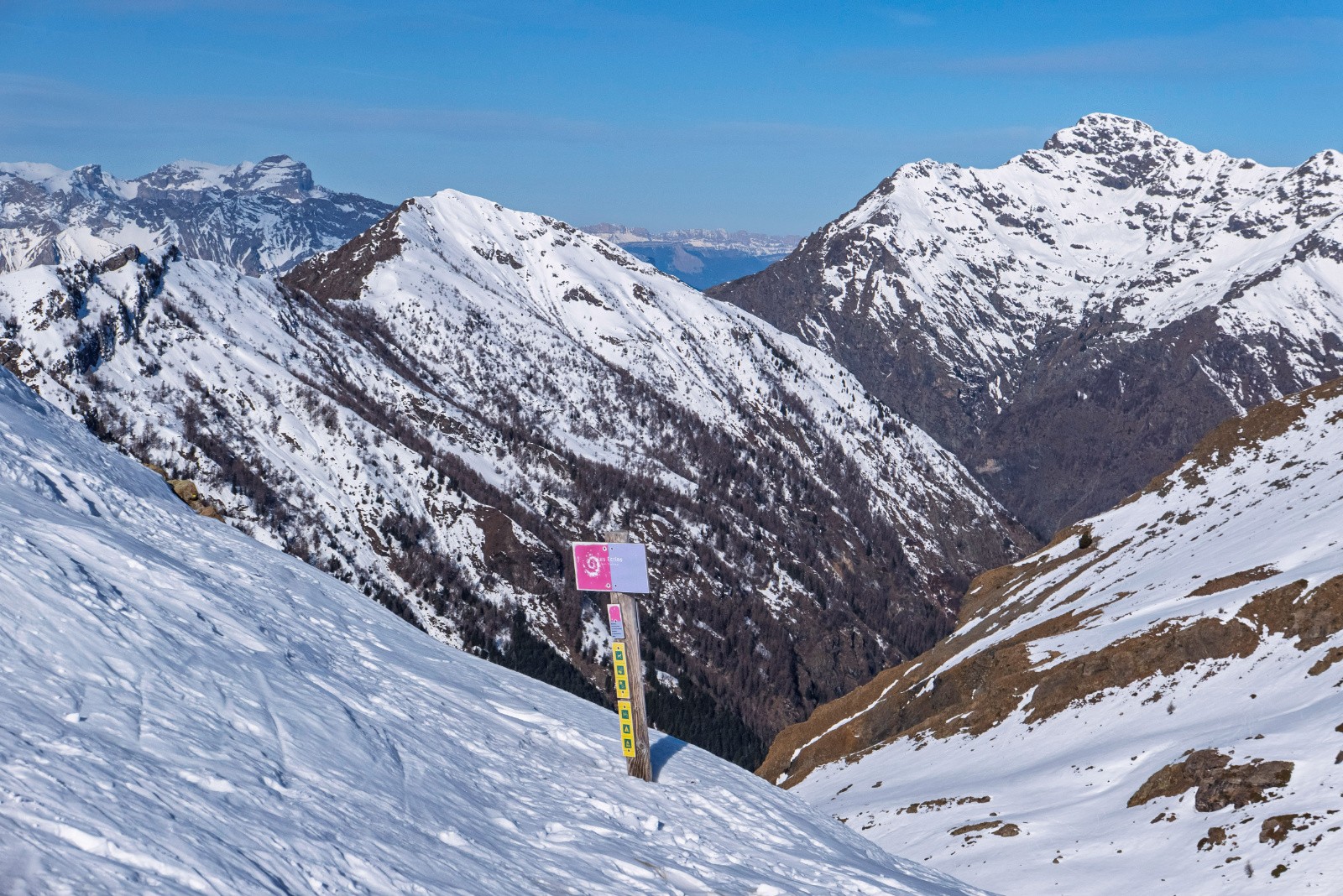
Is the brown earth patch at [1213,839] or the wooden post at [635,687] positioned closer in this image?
the wooden post at [635,687]

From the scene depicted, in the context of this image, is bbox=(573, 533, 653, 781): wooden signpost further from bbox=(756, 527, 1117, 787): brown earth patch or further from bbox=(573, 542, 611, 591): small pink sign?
bbox=(756, 527, 1117, 787): brown earth patch

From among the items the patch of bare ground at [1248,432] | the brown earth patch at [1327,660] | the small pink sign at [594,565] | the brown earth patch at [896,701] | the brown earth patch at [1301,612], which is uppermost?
the patch of bare ground at [1248,432]

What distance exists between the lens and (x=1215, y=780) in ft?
110

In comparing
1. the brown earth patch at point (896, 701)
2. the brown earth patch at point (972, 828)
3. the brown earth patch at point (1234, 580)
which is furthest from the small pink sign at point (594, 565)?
the brown earth patch at point (896, 701)

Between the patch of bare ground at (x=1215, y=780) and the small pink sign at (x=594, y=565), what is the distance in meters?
21.1

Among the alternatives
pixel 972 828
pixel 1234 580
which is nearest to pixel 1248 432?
pixel 1234 580

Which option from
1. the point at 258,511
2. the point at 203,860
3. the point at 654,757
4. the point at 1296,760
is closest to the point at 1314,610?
the point at 1296,760

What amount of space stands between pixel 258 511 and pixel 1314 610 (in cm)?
16608

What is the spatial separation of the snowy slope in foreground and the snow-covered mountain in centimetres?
1056

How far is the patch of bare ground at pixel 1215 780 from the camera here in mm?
31906

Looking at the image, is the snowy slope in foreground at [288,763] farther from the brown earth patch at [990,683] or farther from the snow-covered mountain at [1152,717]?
the brown earth patch at [990,683]

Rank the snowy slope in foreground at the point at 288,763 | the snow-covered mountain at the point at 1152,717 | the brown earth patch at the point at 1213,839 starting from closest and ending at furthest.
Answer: the snowy slope in foreground at the point at 288,763, the brown earth patch at the point at 1213,839, the snow-covered mountain at the point at 1152,717

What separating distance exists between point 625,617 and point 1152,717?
29.6m

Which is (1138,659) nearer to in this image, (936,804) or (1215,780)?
(936,804)
